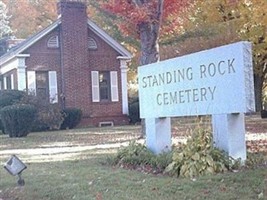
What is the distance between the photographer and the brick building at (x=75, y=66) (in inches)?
1123

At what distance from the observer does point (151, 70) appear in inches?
436

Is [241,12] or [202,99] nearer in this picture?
[202,99]

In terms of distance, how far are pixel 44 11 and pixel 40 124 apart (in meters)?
19.5

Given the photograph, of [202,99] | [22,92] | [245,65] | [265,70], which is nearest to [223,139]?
[202,99]

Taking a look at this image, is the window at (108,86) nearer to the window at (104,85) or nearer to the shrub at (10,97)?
Answer: the window at (104,85)

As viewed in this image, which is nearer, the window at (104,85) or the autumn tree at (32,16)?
the window at (104,85)

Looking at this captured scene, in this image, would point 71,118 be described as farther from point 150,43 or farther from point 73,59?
point 150,43

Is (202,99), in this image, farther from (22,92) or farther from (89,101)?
(89,101)

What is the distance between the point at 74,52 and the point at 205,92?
812 inches

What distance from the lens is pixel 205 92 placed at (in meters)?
9.41

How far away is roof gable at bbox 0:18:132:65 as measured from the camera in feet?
91.9

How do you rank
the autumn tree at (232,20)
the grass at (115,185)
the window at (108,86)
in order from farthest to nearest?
the window at (108,86) → the autumn tree at (232,20) → the grass at (115,185)

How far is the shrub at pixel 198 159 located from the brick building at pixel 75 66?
1964cm

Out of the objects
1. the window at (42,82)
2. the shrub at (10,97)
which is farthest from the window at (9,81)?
the shrub at (10,97)
